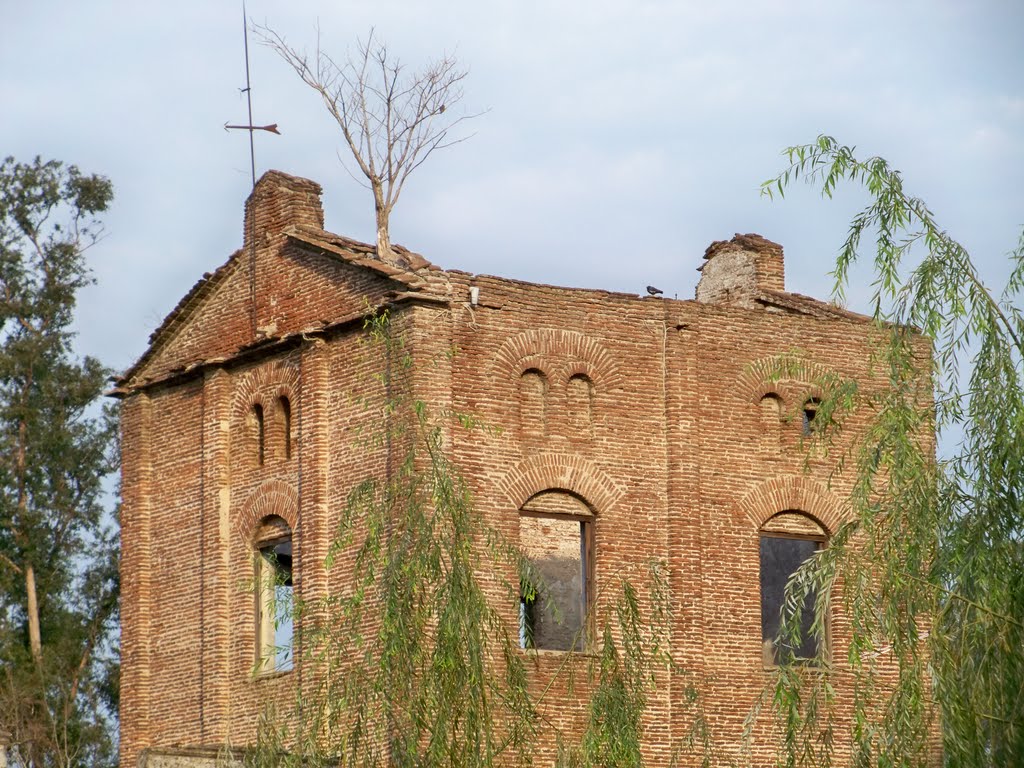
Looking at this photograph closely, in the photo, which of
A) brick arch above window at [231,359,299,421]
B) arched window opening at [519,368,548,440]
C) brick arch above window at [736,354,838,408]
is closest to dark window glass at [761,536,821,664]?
brick arch above window at [736,354,838,408]

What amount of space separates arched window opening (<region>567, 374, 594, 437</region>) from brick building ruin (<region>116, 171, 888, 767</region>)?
0.03 meters

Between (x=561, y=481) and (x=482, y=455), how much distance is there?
3.36 feet

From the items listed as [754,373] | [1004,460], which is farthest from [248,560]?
[1004,460]

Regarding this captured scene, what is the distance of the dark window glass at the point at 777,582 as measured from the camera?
22656 mm

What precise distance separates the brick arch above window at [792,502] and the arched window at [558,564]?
6.66 ft

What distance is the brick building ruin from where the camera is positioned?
2136 cm

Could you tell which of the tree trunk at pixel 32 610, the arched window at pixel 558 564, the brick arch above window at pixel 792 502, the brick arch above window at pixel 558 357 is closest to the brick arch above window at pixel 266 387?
the brick arch above window at pixel 558 357

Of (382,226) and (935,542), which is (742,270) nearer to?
(382,226)

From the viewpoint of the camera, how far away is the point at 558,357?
2173cm

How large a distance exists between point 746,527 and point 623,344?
2.57 meters

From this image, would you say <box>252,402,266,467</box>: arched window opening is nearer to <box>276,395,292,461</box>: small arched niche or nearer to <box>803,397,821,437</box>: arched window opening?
<box>276,395,292,461</box>: small arched niche

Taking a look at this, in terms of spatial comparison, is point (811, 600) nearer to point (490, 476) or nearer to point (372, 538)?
point (490, 476)

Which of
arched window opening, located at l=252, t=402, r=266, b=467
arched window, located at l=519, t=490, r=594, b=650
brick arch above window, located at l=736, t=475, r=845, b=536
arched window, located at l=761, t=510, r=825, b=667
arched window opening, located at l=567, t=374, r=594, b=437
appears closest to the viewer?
arched window, located at l=519, t=490, r=594, b=650

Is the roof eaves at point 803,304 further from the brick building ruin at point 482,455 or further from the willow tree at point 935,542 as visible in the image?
the willow tree at point 935,542
